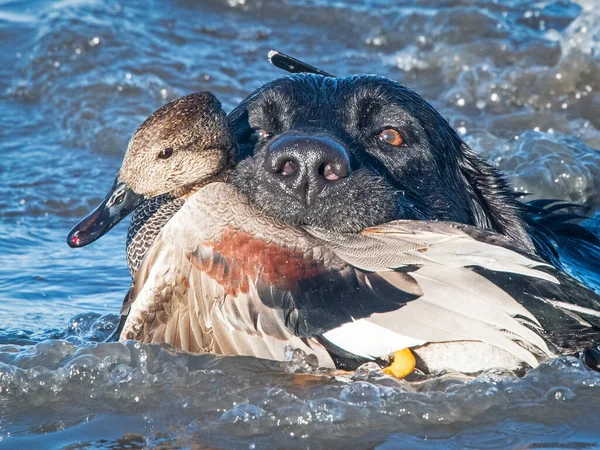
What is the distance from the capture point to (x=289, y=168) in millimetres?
4105

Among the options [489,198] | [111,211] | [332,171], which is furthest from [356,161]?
[111,211]

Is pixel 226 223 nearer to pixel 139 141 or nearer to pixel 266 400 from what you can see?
pixel 266 400

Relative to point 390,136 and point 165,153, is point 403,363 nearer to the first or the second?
point 390,136

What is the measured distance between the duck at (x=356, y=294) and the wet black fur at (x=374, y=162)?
0.46 ft

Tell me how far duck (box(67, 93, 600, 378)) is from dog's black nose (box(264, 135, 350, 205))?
179 mm

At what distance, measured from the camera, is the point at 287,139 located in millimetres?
4137

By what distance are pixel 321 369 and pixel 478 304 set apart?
685 millimetres

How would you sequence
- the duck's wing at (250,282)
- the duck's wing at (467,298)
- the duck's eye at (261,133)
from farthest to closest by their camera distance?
the duck's eye at (261,133), the duck's wing at (250,282), the duck's wing at (467,298)

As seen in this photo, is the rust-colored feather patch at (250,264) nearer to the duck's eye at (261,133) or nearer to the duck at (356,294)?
the duck at (356,294)

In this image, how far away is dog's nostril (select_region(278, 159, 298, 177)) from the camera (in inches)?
161

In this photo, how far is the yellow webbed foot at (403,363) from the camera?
12.6 ft

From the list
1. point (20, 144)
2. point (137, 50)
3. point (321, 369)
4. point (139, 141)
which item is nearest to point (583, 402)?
point (321, 369)

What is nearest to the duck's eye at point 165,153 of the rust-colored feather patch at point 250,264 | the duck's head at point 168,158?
the duck's head at point 168,158

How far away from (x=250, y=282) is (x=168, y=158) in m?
1.21
